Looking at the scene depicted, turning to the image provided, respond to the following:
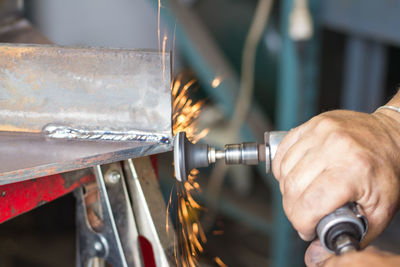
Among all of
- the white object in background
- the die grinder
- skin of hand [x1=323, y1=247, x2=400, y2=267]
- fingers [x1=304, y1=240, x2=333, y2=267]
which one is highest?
the white object in background

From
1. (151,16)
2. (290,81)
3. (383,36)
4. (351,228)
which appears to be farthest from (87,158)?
(151,16)

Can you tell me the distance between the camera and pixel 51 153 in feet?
2.82

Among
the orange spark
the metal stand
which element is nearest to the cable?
the orange spark

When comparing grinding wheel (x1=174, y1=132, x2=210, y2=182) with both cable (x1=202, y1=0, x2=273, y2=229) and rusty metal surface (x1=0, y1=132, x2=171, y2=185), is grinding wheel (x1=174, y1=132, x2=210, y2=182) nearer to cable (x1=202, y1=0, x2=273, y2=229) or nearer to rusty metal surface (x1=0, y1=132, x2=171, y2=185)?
rusty metal surface (x1=0, y1=132, x2=171, y2=185)

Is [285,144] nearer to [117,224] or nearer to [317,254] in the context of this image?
[317,254]

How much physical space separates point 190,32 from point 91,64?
136 cm

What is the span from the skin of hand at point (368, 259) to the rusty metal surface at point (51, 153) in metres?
0.39

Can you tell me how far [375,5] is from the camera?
193 centimetres

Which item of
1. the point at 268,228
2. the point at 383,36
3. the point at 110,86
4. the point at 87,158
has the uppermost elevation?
the point at 383,36

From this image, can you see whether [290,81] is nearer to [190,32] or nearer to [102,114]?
[190,32]

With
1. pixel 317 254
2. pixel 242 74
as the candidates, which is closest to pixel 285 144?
pixel 317 254

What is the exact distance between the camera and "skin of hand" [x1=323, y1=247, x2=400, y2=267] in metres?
0.62

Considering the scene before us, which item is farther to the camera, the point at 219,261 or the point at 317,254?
the point at 219,261

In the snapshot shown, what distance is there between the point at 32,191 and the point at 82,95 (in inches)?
8.1
